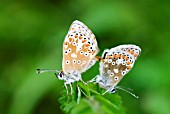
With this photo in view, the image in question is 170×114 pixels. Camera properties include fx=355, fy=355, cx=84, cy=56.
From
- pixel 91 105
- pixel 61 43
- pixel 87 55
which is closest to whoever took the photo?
pixel 91 105

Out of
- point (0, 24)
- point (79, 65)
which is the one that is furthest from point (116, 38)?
point (79, 65)

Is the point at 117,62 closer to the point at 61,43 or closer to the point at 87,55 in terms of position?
the point at 87,55

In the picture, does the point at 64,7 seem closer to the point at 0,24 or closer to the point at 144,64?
the point at 0,24

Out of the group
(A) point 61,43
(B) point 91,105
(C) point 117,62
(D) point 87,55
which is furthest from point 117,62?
(A) point 61,43

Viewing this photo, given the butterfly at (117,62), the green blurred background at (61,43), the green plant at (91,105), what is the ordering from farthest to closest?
the green blurred background at (61,43)
the butterfly at (117,62)
the green plant at (91,105)

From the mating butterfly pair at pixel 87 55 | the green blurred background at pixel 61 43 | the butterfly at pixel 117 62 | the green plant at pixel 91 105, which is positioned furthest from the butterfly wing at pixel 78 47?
the green blurred background at pixel 61 43

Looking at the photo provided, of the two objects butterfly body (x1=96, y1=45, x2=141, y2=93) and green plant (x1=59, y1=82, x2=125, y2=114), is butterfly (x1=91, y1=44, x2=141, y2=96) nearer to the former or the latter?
butterfly body (x1=96, y1=45, x2=141, y2=93)

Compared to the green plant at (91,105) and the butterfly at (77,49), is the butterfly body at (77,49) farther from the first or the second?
the green plant at (91,105)
